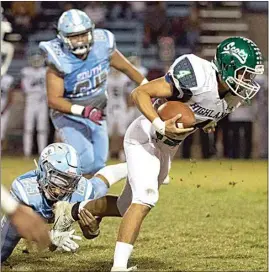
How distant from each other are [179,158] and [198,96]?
6.97 m

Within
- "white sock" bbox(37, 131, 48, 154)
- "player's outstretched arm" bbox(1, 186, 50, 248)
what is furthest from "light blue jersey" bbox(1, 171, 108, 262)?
"white sock" bbox(37, 131, 48, 154)

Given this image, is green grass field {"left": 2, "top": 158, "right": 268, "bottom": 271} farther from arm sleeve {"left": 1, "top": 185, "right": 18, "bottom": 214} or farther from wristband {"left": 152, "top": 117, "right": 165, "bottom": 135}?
arm sleeve {"left": 1, "top": 185, "right": 18, "bottom": 214}

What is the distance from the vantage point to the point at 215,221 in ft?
20.7

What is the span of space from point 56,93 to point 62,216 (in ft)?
6.31

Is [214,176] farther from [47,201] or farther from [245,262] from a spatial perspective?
[47,201]

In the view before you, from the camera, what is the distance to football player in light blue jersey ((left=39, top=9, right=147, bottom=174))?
6.09m

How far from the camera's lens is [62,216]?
430 cm

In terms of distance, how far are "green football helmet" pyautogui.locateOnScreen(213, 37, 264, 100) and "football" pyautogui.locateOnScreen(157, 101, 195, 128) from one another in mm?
208

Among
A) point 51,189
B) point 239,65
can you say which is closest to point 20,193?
point 51,189

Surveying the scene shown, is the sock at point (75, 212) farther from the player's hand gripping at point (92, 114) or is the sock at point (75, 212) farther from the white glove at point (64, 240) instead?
the player's hand gripping at point (92, 114)

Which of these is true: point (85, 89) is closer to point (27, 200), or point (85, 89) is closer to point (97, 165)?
point (97, 165)

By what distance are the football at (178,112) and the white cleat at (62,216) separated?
568 mm

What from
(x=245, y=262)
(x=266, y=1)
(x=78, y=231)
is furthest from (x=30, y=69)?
(x=245, y=262)

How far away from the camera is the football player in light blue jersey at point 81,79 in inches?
240
